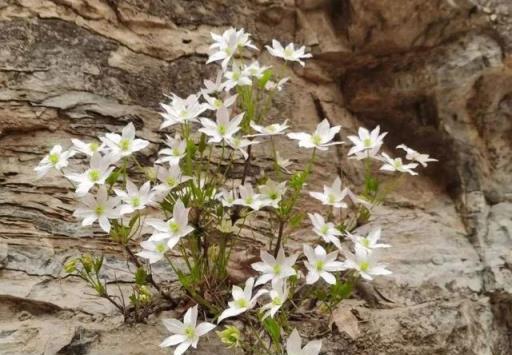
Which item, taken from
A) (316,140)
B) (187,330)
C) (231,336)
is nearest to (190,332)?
(187,330)

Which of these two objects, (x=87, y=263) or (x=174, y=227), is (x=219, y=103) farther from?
(x=87, y=263)

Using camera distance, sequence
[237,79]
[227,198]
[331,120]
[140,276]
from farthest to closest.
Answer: [331,120], [237,79], [227,198], [140,276]

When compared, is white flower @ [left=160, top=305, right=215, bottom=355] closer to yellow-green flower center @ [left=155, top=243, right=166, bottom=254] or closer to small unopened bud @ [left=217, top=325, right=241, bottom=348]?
small unopened bud @ [left=217, top=325, right=241, bottom=348]

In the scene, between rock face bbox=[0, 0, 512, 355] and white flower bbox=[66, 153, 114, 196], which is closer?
white flower bbox=[66, 153, 114, 196]

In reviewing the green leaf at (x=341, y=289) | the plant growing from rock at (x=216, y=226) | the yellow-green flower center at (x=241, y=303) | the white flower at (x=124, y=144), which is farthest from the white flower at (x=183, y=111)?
the green leaf at (x=341, y=289)

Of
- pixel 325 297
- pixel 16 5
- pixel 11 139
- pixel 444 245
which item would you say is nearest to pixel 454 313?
pixel 444 245

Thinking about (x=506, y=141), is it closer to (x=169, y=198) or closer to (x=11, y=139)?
(x=169, y=198)

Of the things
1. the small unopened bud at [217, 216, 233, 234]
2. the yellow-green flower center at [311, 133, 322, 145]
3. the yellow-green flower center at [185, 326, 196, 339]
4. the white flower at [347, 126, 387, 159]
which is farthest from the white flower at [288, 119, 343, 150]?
the yellow-green flower center at [185, 326, 196, 339]
